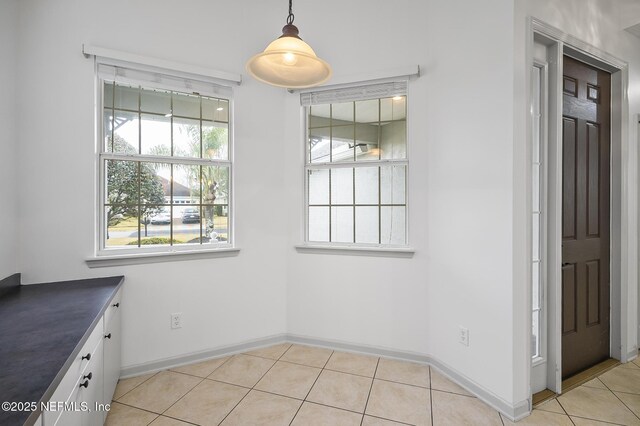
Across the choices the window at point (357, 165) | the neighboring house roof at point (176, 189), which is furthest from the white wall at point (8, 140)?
the window at point (357, 165)

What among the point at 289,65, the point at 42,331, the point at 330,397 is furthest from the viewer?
the point at 330,397

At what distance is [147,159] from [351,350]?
8.03 feet

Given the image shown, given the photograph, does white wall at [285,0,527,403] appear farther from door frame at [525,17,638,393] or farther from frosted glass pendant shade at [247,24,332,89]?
frosted glass pendant shade at [247,24,332,89]

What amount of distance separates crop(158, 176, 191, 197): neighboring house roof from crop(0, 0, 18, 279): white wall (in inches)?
36.0

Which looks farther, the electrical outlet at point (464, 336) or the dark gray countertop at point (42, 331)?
the electrical outlet at point (464, 336)

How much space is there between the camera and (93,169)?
7.44 feet

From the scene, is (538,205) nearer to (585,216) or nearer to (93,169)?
(585,216)

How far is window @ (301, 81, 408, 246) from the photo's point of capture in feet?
8.96

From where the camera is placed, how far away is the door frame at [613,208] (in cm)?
212

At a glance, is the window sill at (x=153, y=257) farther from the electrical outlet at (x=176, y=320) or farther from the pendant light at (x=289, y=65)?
the pendant light at (x=289, y=65)

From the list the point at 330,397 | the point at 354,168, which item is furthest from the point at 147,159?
the point at 330,397

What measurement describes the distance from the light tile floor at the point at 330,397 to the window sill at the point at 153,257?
908 mm

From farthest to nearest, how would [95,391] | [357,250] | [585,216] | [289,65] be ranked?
[357,250]
[585,216]
[289,65]
[95,391]

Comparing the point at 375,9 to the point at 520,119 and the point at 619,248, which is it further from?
the point at 619,248
